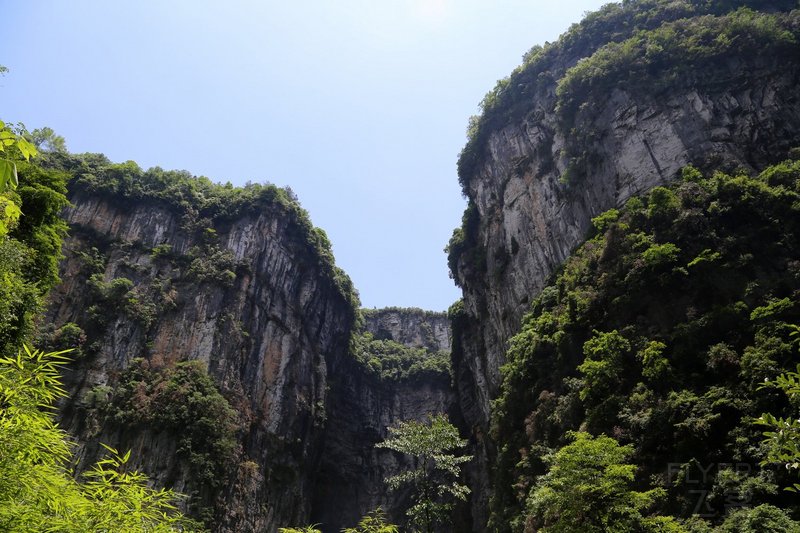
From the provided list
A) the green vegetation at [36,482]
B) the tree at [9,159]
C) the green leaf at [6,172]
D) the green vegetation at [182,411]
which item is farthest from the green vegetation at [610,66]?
the green leaf at [6,172]

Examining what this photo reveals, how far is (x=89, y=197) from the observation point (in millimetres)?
34938

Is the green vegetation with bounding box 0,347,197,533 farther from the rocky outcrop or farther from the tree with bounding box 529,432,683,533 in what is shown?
the rocky outcrop

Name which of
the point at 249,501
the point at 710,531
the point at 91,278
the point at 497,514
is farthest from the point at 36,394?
the point at 91,278

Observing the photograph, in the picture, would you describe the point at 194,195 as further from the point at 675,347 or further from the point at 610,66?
the point at 675,347

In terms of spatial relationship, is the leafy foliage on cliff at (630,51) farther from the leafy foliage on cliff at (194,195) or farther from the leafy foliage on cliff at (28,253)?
the leafy foliage on cliff at (28,253)

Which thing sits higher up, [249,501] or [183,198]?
[183,198]

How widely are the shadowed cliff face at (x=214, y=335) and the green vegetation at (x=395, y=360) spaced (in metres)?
6.92

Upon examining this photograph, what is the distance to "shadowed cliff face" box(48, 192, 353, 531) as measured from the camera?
2691 cm

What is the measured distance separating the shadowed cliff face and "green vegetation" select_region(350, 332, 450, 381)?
6.92m

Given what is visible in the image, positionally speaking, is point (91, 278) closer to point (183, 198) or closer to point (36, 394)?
point (183, 198)

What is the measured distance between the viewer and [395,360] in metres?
49.7

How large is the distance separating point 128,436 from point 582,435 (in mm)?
24535

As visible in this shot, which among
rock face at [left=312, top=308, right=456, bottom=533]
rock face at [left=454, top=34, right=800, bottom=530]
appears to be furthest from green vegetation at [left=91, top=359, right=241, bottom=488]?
rock face at [left=454, top=34, right=800, bottom=530]

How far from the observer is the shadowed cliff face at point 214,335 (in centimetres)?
2691
